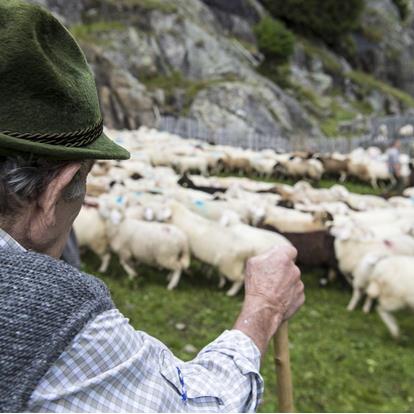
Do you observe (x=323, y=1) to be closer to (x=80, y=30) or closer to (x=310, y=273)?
(x=80, y=30)

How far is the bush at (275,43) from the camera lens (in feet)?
124

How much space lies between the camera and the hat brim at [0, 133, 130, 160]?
3.48 ft

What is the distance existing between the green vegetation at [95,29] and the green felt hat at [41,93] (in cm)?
2977

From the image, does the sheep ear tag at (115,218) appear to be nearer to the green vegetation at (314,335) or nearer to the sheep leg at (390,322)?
the green vegetation at (314,335)

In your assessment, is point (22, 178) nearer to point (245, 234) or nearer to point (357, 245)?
point (245, 234)

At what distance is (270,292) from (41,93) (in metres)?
1.02

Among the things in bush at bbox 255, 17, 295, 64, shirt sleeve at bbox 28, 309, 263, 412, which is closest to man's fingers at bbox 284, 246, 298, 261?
shirt sleeve at bbox 28, 309, 263, 412

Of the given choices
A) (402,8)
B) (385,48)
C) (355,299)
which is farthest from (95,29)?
(402,8)

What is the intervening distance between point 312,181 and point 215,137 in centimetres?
1053

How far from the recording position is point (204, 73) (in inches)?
1313

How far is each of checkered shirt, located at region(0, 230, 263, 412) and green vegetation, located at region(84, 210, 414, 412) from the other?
127 inches

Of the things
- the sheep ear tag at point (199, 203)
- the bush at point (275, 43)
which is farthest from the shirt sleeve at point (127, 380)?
the bush at point (275, 43)

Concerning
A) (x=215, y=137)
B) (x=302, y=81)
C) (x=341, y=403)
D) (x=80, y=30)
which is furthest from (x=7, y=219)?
(x=302, y=81)

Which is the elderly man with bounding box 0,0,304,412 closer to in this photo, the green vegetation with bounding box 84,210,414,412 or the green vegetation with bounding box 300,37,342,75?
the green vegetation with bounding box 84,210,414,412
